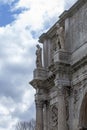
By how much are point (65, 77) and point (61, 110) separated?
1.63m

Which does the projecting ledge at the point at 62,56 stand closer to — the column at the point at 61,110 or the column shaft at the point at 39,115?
the column at the point at 61,110

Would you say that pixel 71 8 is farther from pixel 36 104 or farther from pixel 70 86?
pixel 36 104

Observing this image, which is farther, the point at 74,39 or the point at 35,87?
the point at 35,87

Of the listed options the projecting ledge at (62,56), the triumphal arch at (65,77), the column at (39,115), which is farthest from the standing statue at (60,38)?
the column at (39,115)

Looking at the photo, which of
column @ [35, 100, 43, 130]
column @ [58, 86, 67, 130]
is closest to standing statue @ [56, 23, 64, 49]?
column @ [58, 86, 67, 130]

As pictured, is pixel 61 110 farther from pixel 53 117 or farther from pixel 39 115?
pixel 39 115

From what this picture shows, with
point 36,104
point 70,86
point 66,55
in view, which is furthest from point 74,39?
point 36,104

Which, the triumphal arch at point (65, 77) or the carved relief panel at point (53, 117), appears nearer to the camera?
the triumphal arch at point (65, 77)

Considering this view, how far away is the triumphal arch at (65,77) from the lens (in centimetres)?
1802

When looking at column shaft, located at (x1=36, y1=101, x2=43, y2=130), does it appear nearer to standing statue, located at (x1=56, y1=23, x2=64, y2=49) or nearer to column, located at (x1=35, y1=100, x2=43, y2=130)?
column, located at (x1=35, y1=100, x2=43, y2=130)

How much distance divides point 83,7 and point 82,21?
0.69m

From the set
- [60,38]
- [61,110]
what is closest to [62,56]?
[60,38]

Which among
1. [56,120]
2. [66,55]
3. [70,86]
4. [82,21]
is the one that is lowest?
[56,120]

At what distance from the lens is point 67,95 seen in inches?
744
